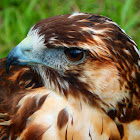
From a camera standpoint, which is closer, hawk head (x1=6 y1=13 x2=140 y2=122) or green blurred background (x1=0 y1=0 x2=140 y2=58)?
hawk head (x1=6 y1=13 x2=140 y2=122)

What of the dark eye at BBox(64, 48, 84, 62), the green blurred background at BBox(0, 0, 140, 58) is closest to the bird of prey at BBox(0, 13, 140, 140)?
the dark eye at BBox(64, 48, 84, 62)

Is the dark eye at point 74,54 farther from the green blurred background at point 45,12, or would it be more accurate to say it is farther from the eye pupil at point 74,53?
the green blurred background at point 45,12

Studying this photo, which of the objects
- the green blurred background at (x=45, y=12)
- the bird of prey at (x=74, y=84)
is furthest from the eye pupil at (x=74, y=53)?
the green blurred background at (x=45, y=12)

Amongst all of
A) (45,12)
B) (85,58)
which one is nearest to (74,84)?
(85,58)

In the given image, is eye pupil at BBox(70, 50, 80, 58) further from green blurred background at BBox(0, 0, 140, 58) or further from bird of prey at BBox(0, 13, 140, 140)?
green blurred background at BBox(0, 0, 140, 58)

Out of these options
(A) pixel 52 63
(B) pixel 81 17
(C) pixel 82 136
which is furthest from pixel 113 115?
(B) pixel 81 17

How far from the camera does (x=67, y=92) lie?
1732mm

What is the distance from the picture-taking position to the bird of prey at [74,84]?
162cm

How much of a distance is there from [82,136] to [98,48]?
0.57 meters

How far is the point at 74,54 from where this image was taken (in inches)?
63.2

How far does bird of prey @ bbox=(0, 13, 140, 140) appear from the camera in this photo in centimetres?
162

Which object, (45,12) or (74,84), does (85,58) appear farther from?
(45,12)

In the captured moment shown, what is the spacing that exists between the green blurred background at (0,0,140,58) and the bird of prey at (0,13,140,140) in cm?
173

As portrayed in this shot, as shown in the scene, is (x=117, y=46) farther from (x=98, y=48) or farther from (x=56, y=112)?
(x=56, y=112)
